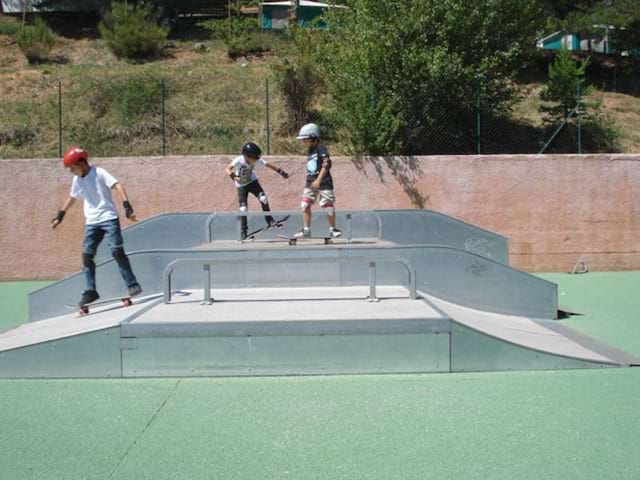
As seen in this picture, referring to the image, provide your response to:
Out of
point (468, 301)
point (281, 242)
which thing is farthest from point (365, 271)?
point (281, 242)

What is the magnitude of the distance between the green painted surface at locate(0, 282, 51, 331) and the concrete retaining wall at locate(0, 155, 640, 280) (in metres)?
0.71

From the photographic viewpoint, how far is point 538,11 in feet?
59.6

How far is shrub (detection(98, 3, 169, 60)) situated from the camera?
25.3 m

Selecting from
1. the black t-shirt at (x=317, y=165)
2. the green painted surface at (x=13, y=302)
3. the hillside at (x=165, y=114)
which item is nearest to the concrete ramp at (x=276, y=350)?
the green painted surface at (x=13, y=302)

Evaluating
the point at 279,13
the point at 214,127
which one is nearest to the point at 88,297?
the point at 214,127

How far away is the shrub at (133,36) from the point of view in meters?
25.3

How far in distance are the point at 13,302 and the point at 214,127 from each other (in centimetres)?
747

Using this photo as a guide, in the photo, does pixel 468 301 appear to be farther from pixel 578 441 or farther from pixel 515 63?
pixel 515 63

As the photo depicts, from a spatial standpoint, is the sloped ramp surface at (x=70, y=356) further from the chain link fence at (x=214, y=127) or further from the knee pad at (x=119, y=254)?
the chain link fence at (x=214, y=127)

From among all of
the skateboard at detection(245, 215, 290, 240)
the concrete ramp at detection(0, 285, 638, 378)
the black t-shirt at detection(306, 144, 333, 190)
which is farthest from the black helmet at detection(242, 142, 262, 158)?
the concrete ramp at detection(0, 285, 638, 378)

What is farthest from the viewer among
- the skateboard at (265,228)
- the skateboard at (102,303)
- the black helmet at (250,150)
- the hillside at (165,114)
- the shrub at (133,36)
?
the shrub at (133,36)

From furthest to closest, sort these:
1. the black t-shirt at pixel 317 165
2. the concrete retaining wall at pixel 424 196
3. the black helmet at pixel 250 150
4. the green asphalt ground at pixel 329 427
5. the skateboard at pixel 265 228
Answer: the concrete retaining wall at pixel 424 196, the skateboard at pixel 265 228, the black helmet at pixel 250 150, the black t-shirt at pixel 317 165, the green asphalt ground at pixel 329 427

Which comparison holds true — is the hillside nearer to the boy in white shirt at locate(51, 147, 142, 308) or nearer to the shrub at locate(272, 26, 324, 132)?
the shrub at locate(272, 26, 324, 132)

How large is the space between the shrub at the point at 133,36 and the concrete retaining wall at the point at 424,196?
1252cm
